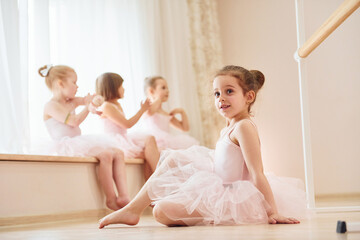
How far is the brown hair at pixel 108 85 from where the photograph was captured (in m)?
2.89

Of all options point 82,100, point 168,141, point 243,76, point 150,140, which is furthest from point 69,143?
point 243,76

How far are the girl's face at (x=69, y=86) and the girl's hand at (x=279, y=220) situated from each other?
1483 mm

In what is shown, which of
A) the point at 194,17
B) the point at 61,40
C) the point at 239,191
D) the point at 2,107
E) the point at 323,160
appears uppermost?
the point at 194,17

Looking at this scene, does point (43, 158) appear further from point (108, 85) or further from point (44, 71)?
point (108, 85)

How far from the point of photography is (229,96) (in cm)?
168

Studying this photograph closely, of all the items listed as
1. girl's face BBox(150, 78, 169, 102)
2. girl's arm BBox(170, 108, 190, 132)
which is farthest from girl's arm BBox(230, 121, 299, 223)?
girl's arm BBox(170, 108, 190, 132)

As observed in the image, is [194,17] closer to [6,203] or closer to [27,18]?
[27,18]

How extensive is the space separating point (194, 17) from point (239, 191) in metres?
2.69

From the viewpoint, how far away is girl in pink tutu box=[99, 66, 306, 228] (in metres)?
1.49

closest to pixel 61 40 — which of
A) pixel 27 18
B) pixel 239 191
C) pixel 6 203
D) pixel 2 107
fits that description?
pixel 27 18

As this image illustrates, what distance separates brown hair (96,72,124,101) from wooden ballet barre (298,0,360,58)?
130 centimetres

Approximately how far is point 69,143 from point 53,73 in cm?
38

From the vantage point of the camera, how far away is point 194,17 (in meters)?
3.98

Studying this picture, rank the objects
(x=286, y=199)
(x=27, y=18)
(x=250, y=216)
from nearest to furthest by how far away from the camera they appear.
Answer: (x=250, y=216)
(x=286, y=199)
(x=27, y=18)
